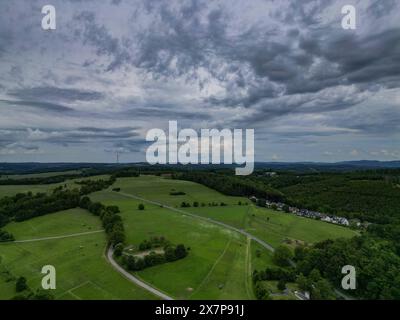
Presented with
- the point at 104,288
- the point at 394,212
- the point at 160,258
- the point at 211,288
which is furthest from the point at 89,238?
the point at 394,212

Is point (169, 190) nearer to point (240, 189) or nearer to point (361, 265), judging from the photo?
point (240, 189)

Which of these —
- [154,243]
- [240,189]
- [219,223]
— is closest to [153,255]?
[154,243]

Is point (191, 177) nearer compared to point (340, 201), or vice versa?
point (340, 201)

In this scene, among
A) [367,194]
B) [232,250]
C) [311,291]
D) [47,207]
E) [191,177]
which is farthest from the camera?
[191,177]

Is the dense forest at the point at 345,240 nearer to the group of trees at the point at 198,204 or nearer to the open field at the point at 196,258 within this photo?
the open field at the point at 196,258

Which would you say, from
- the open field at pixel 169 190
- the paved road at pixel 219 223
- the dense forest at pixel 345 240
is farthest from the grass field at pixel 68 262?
the open field at pixel 169 190
